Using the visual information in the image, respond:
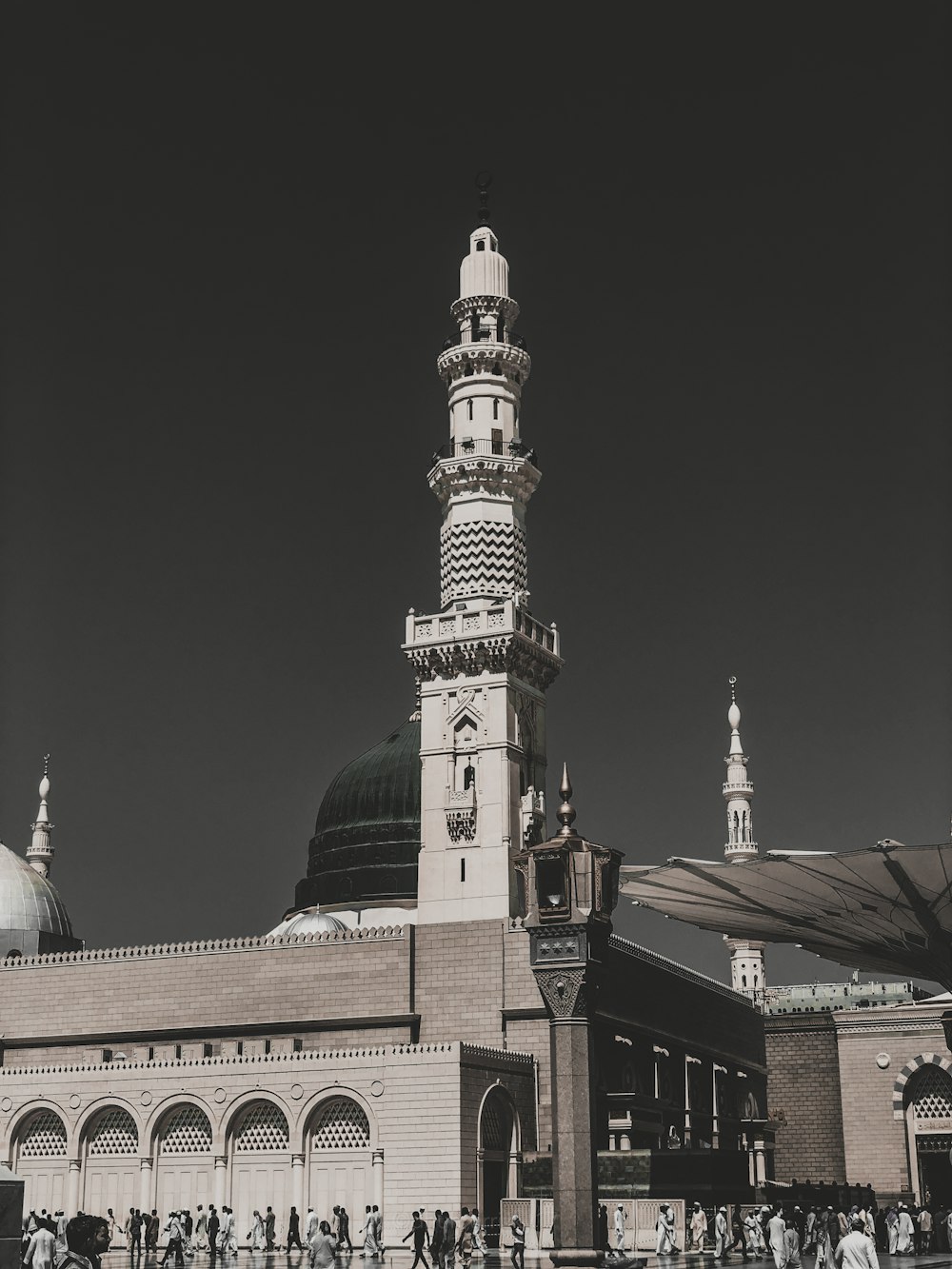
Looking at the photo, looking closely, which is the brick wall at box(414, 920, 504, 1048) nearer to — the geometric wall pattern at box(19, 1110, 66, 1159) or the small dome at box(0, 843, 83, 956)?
the geometric wall pattern at box(19, 1110, 66, 1159)

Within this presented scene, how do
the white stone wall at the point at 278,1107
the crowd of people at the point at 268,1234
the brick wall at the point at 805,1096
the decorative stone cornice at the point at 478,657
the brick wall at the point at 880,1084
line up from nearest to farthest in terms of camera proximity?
the crowd of people at the point at 268,1234
the white stone wall at the point at 278,1107
the decorative stone cornice at the point at 478,657
the brick wall at the point at 880,1084
the brick wall at the point at 805,1096

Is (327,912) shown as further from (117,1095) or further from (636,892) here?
(636,892)

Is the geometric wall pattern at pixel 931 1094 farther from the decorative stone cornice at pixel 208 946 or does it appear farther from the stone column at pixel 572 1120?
the stone column at pixel 572 1120

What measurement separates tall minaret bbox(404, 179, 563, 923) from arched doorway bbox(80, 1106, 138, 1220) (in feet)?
32.5

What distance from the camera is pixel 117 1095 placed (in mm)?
39656

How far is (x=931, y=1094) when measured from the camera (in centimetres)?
4997

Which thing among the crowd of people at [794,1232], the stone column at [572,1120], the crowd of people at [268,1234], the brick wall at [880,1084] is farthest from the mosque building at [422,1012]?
the stone column at [572,1120]

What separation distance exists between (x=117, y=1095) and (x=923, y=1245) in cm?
1940

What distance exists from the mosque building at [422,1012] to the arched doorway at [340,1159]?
0.06 metres

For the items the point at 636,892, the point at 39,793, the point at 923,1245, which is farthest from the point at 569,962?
the point at 39,793

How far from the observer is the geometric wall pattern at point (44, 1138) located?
40.6 metres

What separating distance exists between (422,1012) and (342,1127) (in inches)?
241

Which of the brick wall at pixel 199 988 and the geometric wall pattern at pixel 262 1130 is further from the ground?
the brick wall at pixel 199 988

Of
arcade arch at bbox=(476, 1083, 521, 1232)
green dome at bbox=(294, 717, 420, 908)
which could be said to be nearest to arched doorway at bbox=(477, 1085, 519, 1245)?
arcade arch at bbox=(476, 1083, 521, 1232)
